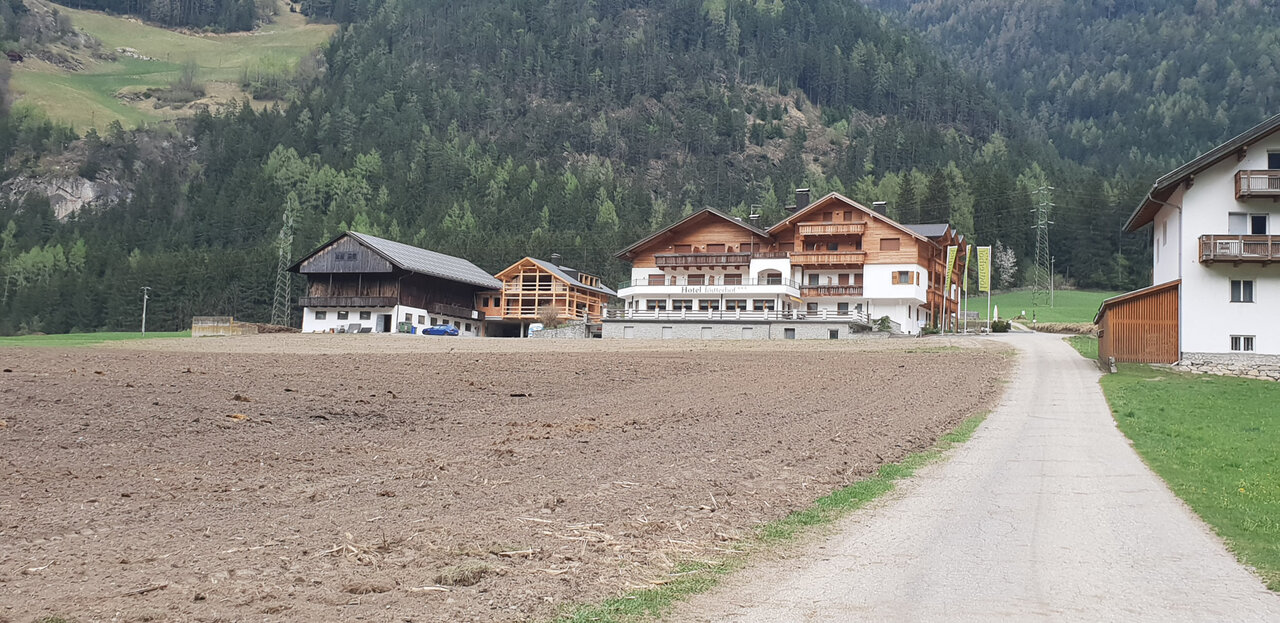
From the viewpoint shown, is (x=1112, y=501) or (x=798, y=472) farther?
(x=798, y=472)

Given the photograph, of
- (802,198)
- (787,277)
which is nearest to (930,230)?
(802,198)

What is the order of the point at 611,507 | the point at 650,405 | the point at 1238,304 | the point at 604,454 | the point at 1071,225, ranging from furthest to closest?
the point at 1071,225
the point at 1238,304
the point at 650,405
the point at 604,454
the point at 611,507

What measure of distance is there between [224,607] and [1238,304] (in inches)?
1865

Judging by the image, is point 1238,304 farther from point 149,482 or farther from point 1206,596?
point 149,482

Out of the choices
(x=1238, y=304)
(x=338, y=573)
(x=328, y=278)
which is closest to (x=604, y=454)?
(x=338, y=573)

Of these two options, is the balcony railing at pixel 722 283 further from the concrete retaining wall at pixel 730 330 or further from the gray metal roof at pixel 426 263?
the gray metal roof at pixel 426 263

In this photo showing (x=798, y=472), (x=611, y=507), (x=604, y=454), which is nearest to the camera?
(x=611, y=507)

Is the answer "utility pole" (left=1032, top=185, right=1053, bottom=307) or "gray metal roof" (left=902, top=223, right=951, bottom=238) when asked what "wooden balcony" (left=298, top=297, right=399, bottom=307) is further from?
"utility pole" (left=1032, top=185, right=1053, bottom=307)

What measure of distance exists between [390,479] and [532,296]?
8190cm

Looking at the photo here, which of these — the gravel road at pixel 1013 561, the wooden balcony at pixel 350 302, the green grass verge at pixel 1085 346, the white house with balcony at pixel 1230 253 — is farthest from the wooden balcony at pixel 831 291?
the gravel road at pixel 1013 561

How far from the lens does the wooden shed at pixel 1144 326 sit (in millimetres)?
45625

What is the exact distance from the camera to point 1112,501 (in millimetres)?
15422

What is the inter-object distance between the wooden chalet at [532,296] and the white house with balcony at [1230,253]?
5643 centimetres

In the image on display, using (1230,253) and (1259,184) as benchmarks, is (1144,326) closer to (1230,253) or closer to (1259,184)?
(1230,253)
